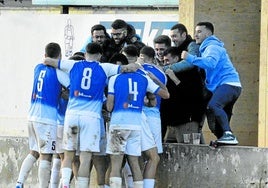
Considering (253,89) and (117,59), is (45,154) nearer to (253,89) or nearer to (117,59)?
(117,59)

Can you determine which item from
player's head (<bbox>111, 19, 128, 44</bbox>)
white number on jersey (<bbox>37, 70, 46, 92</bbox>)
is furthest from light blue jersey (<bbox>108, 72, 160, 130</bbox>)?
player's head (<bbox>111, 19, 128, 44</bbox>)

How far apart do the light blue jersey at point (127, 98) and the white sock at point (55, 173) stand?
1378 millimetres

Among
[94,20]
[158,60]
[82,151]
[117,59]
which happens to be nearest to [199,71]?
[158,60]

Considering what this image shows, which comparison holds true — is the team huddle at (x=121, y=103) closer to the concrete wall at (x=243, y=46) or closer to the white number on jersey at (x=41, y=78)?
the white number on jersey at (x=41, y=78)

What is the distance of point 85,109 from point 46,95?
73 cm

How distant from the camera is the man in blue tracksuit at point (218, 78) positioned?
1291cm

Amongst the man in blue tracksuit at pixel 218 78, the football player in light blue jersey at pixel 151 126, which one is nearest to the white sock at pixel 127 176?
the football player in light blue jersey at pixel 151 126

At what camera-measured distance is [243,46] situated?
56.5 feet

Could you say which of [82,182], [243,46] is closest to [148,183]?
[82,182]

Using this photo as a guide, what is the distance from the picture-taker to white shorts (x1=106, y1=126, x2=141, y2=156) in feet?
40.8

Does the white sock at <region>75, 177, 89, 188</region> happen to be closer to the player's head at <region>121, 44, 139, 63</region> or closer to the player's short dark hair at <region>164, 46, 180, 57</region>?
the player's head at <region>121, 44, 139, 63</region>

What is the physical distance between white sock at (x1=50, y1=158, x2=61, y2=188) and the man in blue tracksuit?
237 cm

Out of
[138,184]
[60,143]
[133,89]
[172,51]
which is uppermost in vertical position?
[172,51]

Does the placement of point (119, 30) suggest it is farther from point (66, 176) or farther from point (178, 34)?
point (66, 176)
